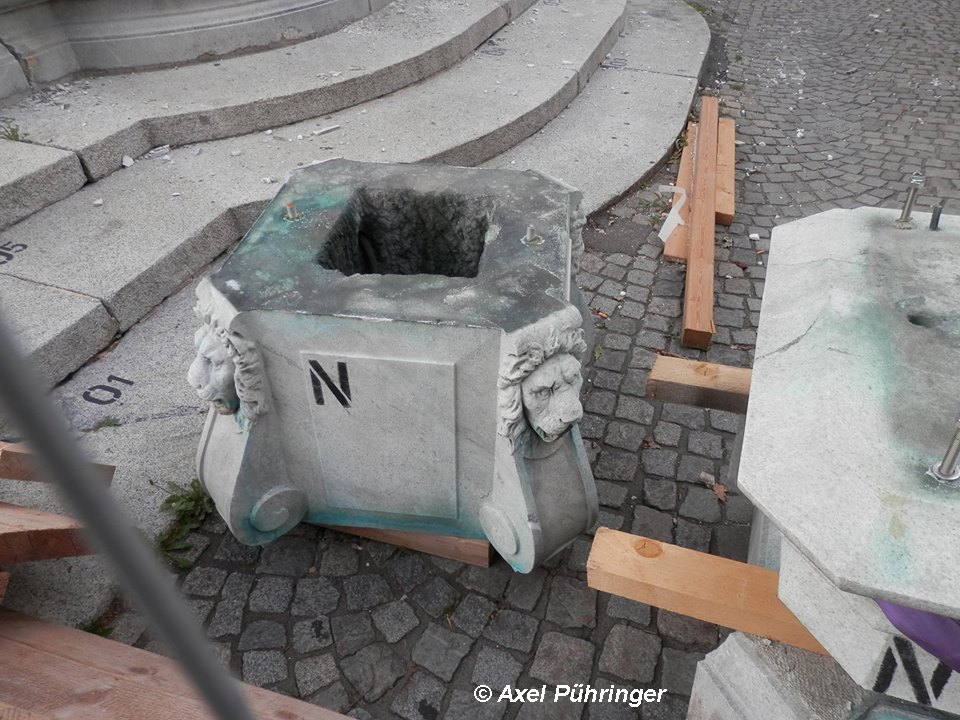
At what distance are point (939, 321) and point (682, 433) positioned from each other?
1.48m

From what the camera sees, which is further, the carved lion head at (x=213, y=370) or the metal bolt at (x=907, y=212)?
the carved lion head at (x=213, y=370)

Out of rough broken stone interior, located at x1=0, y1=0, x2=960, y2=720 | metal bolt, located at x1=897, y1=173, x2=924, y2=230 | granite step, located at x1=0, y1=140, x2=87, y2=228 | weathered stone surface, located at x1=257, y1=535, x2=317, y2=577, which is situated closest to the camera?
rough broken stone interior, located at x1=0, y1=0, x2=960, y2=720

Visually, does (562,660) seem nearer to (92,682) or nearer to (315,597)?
(315,597)

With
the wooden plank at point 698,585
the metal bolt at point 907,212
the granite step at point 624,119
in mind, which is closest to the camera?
the wooden plank at point 698,585

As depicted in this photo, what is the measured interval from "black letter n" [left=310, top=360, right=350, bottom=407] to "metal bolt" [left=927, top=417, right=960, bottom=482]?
4.84 feet

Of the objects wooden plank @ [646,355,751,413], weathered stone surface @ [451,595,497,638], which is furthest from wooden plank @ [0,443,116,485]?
wooden plank @ [646,355,751,413]

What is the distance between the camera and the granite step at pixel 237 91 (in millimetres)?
4051

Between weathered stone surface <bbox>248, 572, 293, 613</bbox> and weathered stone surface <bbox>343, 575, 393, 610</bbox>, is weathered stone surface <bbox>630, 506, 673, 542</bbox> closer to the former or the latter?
weathered stone surface <bbox>343, 575, 393, 610</bbox>

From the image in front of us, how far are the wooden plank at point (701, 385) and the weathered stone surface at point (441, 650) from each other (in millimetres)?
1052

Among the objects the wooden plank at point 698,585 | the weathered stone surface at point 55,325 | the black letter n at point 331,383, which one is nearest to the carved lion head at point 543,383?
the wooden plank at point 698,585

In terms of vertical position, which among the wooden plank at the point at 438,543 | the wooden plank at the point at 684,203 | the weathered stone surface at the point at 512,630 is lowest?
the weathered stone surface at the point at 512,630

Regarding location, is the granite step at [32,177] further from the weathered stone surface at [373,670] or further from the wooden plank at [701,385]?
the wooden plank at [701,385]

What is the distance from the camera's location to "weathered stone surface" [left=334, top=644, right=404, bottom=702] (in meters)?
2.14

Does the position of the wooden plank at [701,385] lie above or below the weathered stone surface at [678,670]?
above
